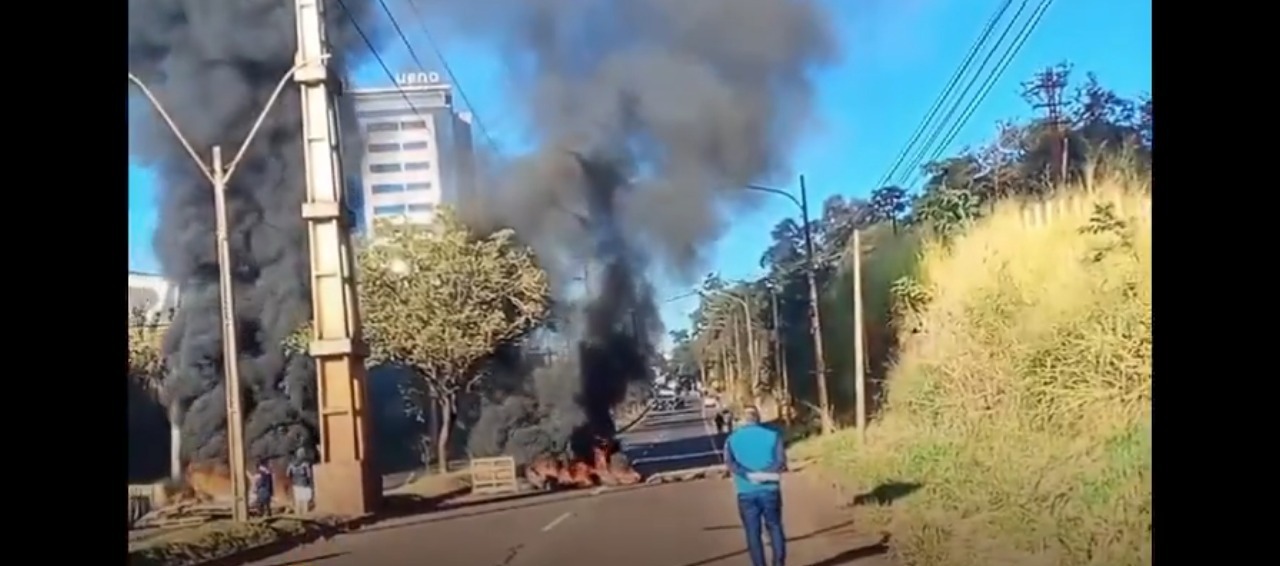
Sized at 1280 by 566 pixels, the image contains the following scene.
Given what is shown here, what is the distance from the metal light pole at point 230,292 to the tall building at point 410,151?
0.64 ft

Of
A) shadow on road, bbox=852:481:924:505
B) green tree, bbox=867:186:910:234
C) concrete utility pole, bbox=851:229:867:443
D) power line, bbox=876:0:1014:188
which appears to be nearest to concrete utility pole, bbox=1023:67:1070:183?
power line, bbox=876:0:1014:188

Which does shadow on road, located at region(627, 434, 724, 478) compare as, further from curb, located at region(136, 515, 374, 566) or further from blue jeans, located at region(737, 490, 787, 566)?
curb, located at region(136, 515, 374, 566)

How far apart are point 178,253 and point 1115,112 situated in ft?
5.98

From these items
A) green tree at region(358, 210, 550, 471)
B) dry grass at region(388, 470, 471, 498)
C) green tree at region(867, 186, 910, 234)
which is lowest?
dry grass at region(388, 470, 471, 498)

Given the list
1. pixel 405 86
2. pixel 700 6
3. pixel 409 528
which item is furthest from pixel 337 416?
pixel 700 6

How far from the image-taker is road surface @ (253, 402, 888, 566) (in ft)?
9.09

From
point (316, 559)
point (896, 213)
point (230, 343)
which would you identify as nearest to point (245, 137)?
point (230, 343)

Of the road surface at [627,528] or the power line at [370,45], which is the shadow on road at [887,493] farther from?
the power line at [370,45]

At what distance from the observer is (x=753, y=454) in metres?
2.78

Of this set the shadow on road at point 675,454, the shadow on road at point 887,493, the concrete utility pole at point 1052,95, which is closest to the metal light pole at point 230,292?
the shadow on road at point 675,454

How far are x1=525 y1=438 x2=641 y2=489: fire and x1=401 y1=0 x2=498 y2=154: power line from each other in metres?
0.61

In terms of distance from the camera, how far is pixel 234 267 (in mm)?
2797

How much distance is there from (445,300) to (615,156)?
0.43 m
